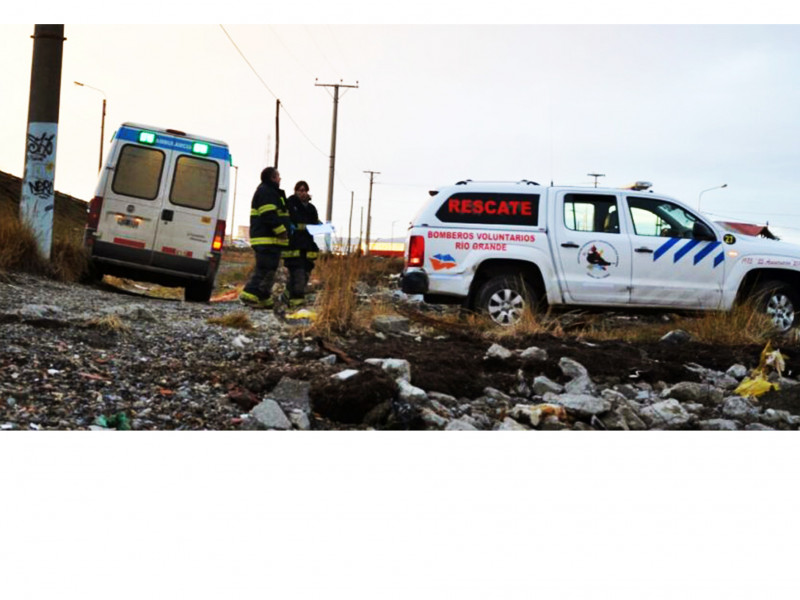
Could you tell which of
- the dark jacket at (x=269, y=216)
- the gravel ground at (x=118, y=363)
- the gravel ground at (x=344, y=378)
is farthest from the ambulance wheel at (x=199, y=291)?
the gravel ground at (x=344, y=378)

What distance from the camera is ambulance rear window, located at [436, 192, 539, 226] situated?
8.19 metres

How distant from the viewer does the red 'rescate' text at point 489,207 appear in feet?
26.9

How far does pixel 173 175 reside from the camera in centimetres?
936

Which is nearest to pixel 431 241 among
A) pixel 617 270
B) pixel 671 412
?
pixel 617 270

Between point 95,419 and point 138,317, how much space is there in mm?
2407

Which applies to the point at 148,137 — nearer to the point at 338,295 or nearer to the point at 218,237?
the point at 218,237

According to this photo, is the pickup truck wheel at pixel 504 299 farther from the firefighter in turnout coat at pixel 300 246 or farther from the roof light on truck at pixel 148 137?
the roof light on truck at pixel 148 137

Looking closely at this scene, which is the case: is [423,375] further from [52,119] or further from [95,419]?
[52,119]

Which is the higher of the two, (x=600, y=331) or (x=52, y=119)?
(x=52, y=119)

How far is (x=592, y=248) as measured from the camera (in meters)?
8.00

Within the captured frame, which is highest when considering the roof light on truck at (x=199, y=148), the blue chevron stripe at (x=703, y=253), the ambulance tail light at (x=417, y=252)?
the roof light on truck at (x=199, y=148)

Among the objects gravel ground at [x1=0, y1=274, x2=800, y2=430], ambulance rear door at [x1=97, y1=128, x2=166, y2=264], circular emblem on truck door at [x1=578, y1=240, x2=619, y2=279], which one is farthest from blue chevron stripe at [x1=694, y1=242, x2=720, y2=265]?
ambulance rear door at [x1=97, y1=128, x2=166, y2=264]

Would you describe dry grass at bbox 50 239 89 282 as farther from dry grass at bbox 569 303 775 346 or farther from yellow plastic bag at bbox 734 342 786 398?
yellow plastic bag at bbox 734 342 786 398

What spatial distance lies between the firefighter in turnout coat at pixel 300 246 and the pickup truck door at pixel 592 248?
2.22 meters
